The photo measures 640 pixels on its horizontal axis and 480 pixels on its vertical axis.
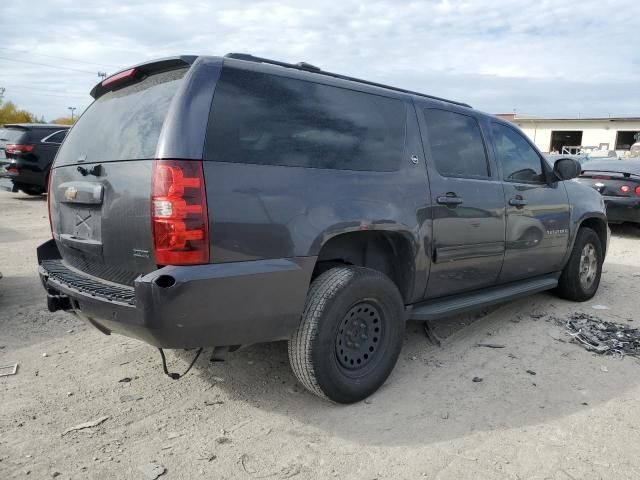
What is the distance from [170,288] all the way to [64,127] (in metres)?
11.5

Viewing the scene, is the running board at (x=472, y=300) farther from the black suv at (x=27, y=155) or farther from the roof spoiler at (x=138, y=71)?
the black suv at (x=27, y=155)

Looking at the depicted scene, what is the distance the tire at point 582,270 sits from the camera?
5.21 m

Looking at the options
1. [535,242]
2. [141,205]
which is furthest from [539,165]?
[141,205]

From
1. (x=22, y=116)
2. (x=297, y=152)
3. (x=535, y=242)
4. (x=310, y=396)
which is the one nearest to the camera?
(x=297, y=152)

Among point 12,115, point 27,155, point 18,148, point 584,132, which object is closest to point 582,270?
point 27,155

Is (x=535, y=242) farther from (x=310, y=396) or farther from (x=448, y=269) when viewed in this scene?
(x=310, y=396)

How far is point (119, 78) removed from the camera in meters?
3.15

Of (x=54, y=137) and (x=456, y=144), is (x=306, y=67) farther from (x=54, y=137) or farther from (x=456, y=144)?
(x=54, y=137)

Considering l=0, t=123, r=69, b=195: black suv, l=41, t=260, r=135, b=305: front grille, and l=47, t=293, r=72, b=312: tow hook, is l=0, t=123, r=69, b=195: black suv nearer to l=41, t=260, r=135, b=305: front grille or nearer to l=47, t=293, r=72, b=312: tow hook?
l=41, t=260, r=135, b=305: front grille

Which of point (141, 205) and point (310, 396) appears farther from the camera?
point (310, 396)

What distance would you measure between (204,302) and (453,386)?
1.83m

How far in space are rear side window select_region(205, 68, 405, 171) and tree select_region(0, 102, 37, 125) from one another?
2457 inches

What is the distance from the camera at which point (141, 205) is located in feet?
8.26

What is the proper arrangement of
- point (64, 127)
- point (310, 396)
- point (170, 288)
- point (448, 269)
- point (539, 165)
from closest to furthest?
point (170, 288)
point (310, 396)
point (448, 269)
point (539, 165)
point (64, 127)
